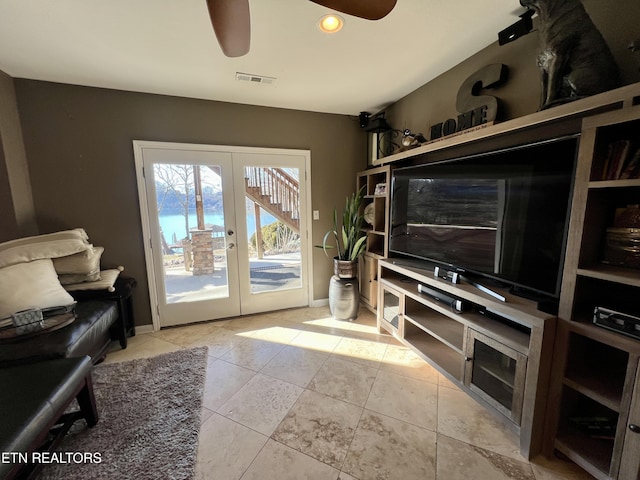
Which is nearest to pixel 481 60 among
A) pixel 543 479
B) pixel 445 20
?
pixel 445 20

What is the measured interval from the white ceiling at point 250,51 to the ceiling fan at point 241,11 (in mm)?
346

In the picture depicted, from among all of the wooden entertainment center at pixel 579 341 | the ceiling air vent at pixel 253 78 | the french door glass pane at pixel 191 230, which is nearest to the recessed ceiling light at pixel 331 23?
the ceiling air vent at pixel 253 78

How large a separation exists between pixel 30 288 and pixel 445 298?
2850 millimetres

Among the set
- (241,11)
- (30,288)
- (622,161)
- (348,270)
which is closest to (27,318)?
(30,288)

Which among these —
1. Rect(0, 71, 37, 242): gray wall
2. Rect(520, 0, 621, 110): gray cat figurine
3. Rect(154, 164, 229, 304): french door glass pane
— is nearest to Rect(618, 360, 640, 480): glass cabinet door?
Rect(520, 0, 621, 110): gray cat figurine

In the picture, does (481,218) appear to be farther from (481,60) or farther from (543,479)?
(543,479)

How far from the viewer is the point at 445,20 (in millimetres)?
1542

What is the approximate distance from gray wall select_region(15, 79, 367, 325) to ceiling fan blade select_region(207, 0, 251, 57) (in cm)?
148

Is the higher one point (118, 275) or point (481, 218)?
point (481, 218)

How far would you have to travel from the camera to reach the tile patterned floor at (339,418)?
127 centimetres

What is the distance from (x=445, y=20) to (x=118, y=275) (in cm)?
330

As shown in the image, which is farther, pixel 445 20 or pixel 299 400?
pixel 299 400

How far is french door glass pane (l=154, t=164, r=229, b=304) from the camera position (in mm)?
2623

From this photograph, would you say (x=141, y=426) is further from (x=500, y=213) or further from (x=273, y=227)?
(x=500, y=213)
